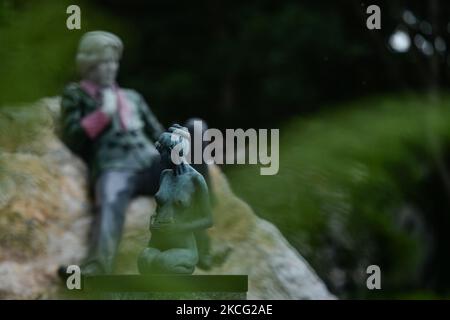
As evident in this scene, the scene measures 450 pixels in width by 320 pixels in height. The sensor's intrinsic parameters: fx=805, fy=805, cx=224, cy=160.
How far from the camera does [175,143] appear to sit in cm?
121

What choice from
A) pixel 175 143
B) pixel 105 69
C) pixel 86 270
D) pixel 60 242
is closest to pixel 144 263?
pixel 175 143

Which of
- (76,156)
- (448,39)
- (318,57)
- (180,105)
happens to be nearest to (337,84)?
(318,57)

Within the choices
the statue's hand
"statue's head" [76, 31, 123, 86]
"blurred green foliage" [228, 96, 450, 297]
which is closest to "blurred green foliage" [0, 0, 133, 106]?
"blurred green foliage" [228, 96, 450, 297]

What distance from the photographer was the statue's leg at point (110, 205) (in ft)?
6.50

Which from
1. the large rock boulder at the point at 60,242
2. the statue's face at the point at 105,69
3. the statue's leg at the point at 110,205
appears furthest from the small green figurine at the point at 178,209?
the statue's face at the point at 105,69

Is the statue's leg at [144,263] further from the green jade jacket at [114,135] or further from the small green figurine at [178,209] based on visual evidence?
the green jade jacket at [114,135]

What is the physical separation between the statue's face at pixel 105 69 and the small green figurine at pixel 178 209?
72 centimetres

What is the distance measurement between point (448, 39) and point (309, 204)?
1825 millimetres

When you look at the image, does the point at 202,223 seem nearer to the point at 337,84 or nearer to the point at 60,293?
the point at 60,293

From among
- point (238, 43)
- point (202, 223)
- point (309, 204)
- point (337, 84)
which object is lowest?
point (309, 204)

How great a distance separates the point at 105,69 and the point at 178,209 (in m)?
0.88

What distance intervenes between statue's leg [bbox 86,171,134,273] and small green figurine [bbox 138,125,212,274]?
449 mm

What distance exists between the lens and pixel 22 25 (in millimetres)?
351

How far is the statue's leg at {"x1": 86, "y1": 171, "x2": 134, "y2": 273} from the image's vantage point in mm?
1982
